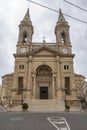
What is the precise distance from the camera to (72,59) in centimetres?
3647

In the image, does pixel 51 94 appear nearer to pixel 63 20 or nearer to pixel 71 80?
pixel 71 80

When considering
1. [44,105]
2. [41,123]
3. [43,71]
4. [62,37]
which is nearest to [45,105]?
[44,105]

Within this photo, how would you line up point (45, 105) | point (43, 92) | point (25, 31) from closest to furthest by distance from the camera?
point (45, 105) < point (43, 92) < point (25, 31)

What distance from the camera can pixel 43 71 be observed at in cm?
3728

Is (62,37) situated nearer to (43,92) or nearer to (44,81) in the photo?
(44,81)

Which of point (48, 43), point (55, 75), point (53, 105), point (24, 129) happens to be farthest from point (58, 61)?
point (24, 129)

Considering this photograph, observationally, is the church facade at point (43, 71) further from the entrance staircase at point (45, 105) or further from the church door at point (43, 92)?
the entrance staircase at point (45, 105)

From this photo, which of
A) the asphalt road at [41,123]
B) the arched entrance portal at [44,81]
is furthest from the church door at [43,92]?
the asphalt road at [41,123]

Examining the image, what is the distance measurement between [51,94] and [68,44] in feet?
33.0

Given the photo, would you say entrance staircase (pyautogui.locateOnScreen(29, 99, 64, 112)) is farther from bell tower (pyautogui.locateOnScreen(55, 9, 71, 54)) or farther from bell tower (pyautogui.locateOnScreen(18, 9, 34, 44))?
bell tower (pyautogui.locateOnScreen(18, 9, 34, 44))

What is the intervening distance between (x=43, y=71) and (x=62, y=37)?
822cm

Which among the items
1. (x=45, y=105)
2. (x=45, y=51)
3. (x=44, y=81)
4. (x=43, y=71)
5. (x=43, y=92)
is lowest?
(x=45, y=105)

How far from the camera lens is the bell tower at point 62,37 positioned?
37.8 m

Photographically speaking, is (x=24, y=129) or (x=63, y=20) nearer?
(x=24, y=129)
